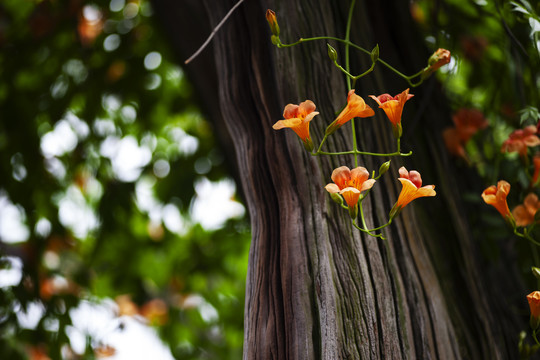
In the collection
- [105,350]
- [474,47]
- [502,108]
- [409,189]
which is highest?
[474,47]

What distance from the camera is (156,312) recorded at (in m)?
3.10

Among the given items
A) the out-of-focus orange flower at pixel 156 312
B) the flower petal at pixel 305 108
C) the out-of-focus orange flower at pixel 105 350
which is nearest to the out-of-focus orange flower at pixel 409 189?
the flower petal at pixel 305 108

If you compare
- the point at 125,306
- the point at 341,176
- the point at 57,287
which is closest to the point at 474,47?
the point at 341,176

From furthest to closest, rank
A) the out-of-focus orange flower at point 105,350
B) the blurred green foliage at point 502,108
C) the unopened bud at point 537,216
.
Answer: the out-of-focus orange flower at point 105,350 < the blurred green foliage at point 502,108 < the unopened bud at point 537,216

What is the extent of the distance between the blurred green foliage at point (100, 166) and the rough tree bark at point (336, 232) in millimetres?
1291

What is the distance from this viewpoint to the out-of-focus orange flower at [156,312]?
3.07m

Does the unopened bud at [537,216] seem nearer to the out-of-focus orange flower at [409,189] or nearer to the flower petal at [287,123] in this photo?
the out-of-focus orange flower at [409,189]

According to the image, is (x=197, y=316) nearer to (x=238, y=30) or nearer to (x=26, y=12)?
(x=26, y=12)

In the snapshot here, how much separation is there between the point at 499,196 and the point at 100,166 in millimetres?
1959

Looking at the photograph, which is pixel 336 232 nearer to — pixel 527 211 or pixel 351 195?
pixel 351 195

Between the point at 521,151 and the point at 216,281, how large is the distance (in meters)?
2.05

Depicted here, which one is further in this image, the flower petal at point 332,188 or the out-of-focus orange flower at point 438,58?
the out-of-focus orange flower at point 438,58

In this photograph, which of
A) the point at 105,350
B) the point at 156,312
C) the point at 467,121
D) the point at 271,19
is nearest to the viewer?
the point at 271,19

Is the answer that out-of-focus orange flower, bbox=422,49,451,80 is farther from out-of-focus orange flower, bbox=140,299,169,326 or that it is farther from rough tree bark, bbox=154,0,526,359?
out-of-focus orange flower, bbox=140,299,169,326
